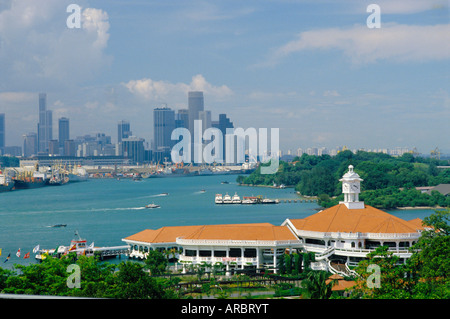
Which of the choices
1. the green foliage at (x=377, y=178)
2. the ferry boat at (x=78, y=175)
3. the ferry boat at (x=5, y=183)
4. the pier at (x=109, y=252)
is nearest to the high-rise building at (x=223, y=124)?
the pier at (x=109, y=252)

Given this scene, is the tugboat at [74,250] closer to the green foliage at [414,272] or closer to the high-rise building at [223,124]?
the high-rise building at [223,124]


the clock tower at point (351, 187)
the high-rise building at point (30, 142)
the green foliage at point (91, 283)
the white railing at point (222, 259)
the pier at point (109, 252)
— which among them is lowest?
the pier at point (109, 252)

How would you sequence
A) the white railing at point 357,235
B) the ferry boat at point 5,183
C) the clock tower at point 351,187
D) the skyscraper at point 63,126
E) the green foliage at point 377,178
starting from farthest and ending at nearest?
the ferry boat at point 5,183
the green foliage at point 377,178
the clock tower at point 351,187
the white railing at point 357,235
the skyscraper at point 63,126

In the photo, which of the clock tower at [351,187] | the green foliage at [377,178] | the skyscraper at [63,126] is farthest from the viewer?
the green foliage at [377,178]

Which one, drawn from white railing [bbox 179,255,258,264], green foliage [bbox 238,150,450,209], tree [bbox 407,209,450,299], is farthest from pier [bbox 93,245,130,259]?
green foliage [bbox 238,150,450,209]

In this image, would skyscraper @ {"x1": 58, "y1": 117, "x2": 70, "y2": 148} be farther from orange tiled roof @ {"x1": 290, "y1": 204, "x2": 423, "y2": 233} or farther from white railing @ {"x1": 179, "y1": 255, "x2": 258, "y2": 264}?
orange tiled roof @ {"x1": 290, "y1": 204, "x2": 423, "y2": 233}

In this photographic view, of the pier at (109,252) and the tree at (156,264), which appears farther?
the pier at (109,252)

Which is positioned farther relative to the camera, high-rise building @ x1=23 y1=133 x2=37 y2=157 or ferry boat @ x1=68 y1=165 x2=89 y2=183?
ferry boat @ x1=68 y1=165 x2=89 y2=183

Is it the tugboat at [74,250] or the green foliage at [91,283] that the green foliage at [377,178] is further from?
the green foliage at [91,283]

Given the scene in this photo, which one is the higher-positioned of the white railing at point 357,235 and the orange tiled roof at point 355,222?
the orange tiled roof at point 355,222
